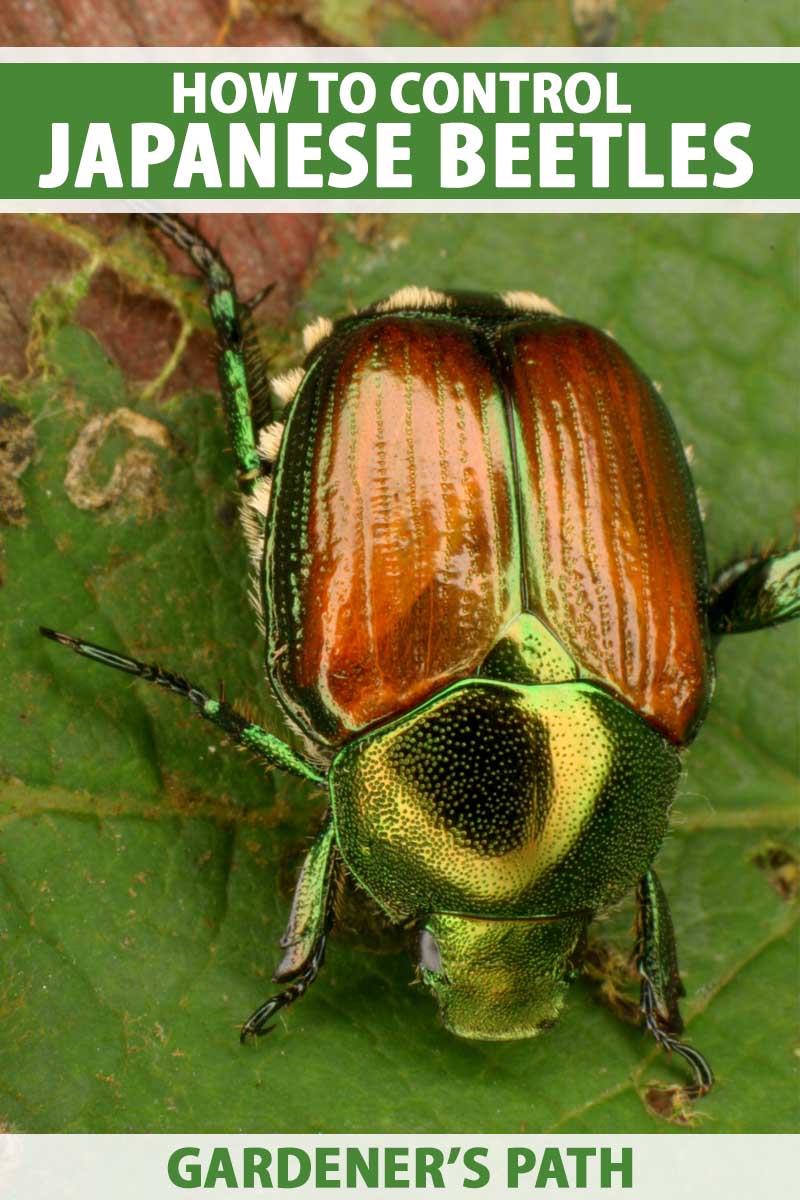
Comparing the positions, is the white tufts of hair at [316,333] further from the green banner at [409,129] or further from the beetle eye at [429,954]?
the beetle eye at [429,954]

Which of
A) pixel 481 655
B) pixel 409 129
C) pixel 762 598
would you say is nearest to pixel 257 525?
pixel 481 655

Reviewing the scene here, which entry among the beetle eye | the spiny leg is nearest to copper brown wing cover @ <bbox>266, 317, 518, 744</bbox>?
the spiny leg

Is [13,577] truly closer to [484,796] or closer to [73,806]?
[73,806]

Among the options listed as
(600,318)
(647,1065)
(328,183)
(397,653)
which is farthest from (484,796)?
(328,183)

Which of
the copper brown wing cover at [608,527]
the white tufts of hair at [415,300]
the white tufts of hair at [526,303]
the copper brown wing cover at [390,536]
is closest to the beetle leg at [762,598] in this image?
the copper brown wing cover at [608,527]

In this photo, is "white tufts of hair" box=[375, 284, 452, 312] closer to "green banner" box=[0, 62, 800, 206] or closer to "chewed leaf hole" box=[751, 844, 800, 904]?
"green banner" box=[0, 62, 800, 206]

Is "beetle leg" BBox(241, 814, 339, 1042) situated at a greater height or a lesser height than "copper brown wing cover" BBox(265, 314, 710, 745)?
lesser
